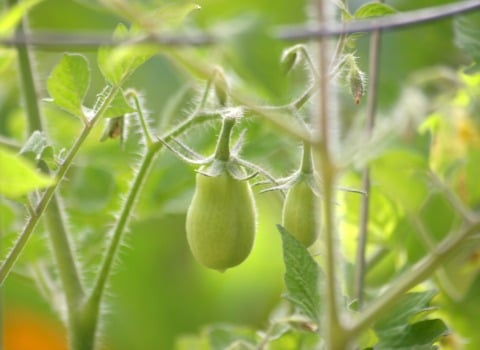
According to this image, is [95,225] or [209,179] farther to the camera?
[95,225]

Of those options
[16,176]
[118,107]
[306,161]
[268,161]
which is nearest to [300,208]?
[306,161]

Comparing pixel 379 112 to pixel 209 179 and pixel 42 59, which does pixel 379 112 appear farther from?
pixel 209 179

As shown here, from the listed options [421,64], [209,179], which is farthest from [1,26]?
[421,64]

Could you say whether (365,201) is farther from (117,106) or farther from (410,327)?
(117,106)

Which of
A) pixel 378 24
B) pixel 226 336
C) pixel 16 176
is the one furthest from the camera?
pixel 226 336

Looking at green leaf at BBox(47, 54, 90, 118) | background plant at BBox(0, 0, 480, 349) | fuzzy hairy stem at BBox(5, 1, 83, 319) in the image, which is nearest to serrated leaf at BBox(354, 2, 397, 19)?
background plant at BBox(0, 0, 480, 349)

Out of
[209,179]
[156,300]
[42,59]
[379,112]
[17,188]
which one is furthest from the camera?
[156,300]

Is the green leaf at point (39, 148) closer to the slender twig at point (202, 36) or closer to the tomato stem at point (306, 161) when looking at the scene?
the slender twig at point (202, 36)

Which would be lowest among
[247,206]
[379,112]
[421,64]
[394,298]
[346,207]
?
[394,298]
